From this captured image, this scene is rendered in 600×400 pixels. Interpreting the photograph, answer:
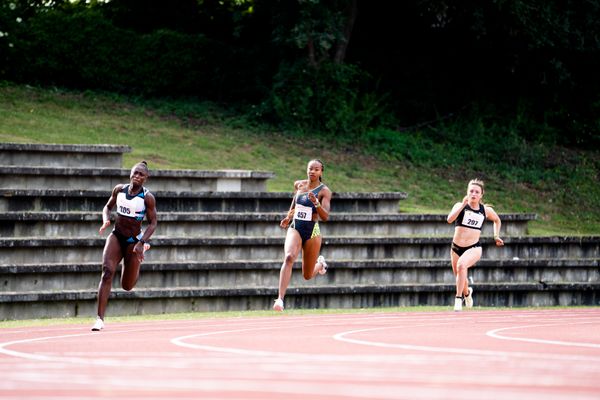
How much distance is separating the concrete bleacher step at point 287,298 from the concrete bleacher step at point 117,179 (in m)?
2.87

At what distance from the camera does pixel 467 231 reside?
54.7 feet

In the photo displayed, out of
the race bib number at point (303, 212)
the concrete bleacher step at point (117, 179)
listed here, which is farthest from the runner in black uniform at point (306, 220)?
the concrete bleacher step at point (117, 179)

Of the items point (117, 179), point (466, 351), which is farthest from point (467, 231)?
point (466, 351)

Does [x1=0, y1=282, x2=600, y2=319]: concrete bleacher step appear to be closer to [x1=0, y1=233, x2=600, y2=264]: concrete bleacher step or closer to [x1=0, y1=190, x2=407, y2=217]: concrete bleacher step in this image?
[x1=0, y1=233, x2=600, y2=264]: concrete bleacher step

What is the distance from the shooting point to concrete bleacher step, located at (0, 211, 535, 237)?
17.6 meters

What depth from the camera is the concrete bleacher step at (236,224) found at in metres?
17.6

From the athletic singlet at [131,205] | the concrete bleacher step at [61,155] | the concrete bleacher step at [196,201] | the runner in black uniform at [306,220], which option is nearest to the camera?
the athletic singlet at [131,205]

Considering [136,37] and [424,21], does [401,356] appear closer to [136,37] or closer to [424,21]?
[136,37]

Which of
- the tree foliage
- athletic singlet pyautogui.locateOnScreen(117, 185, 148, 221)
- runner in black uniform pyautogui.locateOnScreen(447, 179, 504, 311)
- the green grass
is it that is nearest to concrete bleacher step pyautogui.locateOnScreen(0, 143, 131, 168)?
the green grass

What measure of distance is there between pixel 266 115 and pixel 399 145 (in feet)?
11.2

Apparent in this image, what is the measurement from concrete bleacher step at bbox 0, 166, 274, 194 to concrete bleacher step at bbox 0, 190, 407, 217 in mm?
253

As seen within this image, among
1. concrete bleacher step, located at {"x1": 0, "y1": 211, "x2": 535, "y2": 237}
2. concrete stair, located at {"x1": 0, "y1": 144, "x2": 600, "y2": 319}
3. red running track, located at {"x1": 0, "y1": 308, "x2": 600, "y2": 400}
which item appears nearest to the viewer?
red running track, located at {"x1": 0, "y1": 308, "x2": 600, "y2": 400}

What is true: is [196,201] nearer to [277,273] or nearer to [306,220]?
[277,273]

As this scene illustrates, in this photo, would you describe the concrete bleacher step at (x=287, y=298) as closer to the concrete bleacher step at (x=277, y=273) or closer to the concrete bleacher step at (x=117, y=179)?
the concrete bleacher step at (x=277, y=273)
